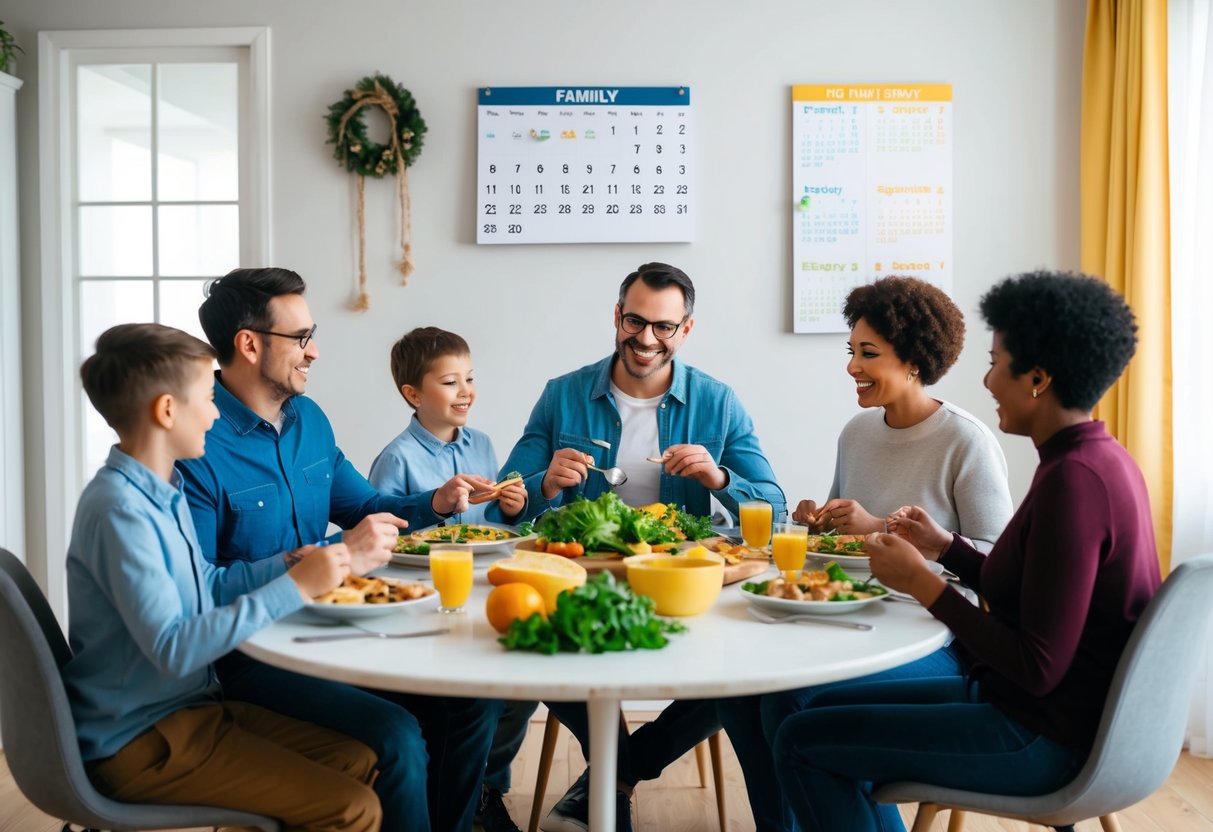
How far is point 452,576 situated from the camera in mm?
1573

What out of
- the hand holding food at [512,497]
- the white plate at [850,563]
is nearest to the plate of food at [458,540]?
the hand holding food at [512,497]

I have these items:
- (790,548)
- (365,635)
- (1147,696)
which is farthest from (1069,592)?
(365,635)

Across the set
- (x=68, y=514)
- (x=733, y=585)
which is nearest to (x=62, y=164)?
(x=68, y=514)

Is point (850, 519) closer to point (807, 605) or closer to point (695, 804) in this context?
point (807, 605)

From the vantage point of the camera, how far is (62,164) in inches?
144

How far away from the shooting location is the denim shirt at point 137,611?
1480mm

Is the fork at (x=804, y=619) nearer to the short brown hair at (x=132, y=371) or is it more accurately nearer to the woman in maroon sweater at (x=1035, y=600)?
the woman in maroon sweater at (x=1035, y=600)

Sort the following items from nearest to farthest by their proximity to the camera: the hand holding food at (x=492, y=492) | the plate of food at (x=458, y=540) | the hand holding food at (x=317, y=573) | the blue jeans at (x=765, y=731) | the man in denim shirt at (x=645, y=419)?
the hand holding food at (x=317, y=573) < the plate of food at (x=458, y=540) < the blue jeans at (x=765, y=731) < the hand holding food at (x=492, y=492) < the man in denim shirt at (x=645, y=419)

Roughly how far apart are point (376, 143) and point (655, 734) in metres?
2.20

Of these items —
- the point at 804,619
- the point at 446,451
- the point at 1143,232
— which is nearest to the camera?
the point at 804,619

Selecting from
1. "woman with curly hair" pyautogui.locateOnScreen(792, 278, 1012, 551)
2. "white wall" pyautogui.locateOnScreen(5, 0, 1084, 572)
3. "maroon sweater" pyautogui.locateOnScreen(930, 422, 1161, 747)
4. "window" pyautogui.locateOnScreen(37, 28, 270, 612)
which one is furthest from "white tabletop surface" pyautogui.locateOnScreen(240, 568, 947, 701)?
"window" pyautogui.locateOnScreen(37, 28, 270, 612)

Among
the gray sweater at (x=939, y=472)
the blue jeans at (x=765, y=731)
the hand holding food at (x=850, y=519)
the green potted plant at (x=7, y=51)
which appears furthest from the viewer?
the green potted plant at (x=7, y=51)

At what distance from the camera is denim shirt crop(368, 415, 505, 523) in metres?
2.78

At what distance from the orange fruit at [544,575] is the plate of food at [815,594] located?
283 mm
